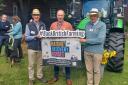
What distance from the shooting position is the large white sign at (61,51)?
8.86m

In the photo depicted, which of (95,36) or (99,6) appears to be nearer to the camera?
(95,36)

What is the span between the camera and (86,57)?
883 cm

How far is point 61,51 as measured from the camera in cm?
899

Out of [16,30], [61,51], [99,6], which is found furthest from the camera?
[16,30]

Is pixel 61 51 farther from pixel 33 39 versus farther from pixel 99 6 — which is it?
pixel 99 6

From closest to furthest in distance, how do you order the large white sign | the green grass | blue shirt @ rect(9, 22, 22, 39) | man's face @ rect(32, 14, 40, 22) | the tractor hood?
the large white sign
man's face @ rect(32, 14, 40, 22)
the green grass
the tractor hood
blue shirt @ rect(9, 22, 22, 39)

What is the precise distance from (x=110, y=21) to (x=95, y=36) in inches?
108

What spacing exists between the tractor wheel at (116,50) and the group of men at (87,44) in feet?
4.02

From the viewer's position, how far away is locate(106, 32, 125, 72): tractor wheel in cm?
988

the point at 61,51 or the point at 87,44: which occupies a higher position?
the point at 87,44

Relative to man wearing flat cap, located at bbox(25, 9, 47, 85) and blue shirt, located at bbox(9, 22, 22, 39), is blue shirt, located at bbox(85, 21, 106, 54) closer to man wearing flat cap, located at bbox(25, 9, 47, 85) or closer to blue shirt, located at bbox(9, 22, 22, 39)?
man wearing flat cap, located at bbox(25, 9, 47, 85)

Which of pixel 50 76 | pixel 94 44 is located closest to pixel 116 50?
pixel 94 44

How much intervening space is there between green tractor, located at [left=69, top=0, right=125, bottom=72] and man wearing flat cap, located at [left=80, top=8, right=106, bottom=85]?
552 mm

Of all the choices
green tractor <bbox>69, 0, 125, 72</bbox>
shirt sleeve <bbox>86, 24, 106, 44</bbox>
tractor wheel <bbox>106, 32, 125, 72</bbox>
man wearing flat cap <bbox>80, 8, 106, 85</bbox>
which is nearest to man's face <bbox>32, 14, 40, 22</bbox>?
green tractor <bbox>69, 0, 125, 72</bbox>
